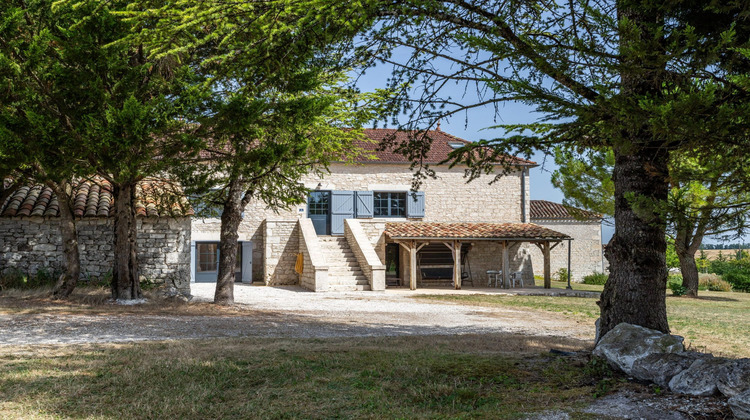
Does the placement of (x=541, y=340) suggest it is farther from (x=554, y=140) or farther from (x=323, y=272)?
(x=323, y=272)

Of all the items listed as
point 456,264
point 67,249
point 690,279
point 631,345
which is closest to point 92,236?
point 67,249

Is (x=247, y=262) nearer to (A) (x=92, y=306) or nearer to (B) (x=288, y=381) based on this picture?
(A) (x=92, y=306)

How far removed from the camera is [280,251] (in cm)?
2048

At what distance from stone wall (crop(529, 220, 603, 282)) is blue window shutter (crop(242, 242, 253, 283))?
41.9ft

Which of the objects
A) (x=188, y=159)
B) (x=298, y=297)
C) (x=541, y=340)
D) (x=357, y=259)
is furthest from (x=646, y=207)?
(x=357, y=259)

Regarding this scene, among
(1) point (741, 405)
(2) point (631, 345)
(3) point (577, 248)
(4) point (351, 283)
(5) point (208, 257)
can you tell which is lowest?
(4) point (351, 283)

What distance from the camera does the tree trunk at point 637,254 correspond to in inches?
214

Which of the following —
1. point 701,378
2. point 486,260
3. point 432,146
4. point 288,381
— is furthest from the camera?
point 432,146

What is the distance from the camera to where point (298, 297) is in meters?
15.3

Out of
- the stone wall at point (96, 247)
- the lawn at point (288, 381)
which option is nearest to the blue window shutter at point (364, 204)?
the stone wall at point (96, 247)

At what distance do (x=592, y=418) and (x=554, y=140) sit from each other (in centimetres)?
286

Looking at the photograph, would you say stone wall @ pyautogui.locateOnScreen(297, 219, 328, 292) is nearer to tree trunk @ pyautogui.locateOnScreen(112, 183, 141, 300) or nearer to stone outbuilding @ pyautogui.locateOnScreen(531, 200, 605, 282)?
tree trunk @ pyautogui.locateOnScreen(112, 183, 141, 300)

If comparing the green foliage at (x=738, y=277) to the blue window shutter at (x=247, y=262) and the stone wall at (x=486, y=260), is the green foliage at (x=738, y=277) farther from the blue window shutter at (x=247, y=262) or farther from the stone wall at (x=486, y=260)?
the blue window shutter at (x=247, y=262)

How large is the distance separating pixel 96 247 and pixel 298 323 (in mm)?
6830
